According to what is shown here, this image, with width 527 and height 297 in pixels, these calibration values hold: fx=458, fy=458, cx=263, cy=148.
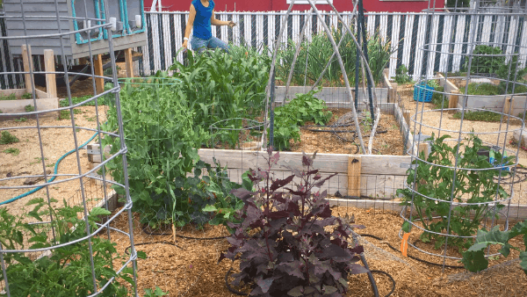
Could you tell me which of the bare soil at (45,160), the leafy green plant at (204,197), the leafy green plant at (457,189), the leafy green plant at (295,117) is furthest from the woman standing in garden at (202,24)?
the leafy green plant at (457,189)

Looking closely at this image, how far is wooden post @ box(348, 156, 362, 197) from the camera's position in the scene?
13.1ft

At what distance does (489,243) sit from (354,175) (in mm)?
1505

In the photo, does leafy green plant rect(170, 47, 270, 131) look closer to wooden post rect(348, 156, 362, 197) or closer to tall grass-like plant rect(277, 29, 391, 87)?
tall grass-like plant rect(277, 29, 391, 87)

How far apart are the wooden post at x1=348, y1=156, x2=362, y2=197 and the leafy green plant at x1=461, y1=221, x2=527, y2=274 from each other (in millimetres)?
1286

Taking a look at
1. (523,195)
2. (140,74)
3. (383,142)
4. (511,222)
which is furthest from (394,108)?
(140,74)

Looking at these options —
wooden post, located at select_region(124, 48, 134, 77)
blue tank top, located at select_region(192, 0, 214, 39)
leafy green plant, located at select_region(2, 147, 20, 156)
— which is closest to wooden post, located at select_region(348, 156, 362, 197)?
leafy green plant, located at select_region(2, 147, 20, 156)

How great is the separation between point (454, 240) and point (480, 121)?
398 centimetres

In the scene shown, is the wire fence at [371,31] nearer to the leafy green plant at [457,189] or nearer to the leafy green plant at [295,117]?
the leafy green plant at [295,117]

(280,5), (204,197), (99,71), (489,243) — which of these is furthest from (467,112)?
(280,5)

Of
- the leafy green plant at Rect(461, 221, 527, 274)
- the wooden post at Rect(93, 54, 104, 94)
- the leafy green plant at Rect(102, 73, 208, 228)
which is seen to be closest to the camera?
the leafy green plant at Rect(461, 221, 527, 274)

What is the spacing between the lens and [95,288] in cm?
209

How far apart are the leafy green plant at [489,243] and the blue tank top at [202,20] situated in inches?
232

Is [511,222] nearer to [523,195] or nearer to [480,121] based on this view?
[523,195]

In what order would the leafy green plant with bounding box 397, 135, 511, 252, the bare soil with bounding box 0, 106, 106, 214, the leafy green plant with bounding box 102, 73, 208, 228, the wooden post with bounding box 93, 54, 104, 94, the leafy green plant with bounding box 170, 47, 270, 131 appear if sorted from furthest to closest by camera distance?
the wooden post with bounding box 93, 54, 104, 94, the leafy green plant with bounding box 170, 47, 270, 131, the bare soil with bounding box 0, 106, 106, 214, the leafy green plant with bounding box 102, 73, 208, 228, the leafy green plant with bounding box 397, 135, 511, 252
